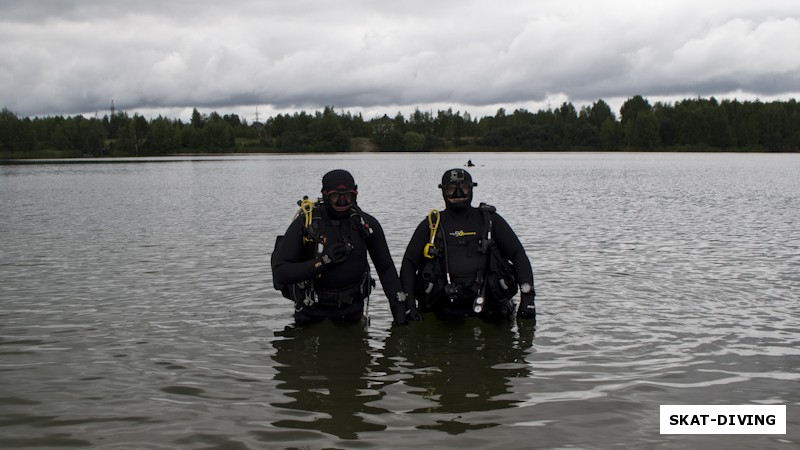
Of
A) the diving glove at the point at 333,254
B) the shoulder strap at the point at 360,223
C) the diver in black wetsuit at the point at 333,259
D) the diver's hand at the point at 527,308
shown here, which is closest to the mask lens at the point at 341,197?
the diver in black wetsuit at the point at 333,259

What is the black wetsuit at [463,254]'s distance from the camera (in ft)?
31.2

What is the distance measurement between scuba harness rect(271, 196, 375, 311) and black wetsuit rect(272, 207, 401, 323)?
15 millimetres

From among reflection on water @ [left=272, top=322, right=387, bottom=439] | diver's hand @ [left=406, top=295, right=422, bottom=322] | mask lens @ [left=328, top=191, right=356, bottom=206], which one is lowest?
reflection on water @ [left=272, top=322, right=387, bottom=439]

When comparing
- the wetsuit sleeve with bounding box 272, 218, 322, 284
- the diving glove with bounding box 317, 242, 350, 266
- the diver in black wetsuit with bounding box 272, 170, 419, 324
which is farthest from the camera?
the diver in black wetsuit with bounding box 272, 170, 419, 324

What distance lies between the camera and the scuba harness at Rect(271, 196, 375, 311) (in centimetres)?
897

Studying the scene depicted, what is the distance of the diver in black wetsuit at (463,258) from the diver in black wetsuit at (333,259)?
46 centimetres

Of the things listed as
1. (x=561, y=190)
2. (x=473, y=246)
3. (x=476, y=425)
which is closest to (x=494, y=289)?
(x=473, y=246)

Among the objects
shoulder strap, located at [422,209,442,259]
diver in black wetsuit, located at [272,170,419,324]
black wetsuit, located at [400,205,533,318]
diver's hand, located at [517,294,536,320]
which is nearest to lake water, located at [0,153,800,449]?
diver's hand, located at [517,294,536,320]

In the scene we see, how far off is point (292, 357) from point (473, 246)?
2773 mm

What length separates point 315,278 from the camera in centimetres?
935

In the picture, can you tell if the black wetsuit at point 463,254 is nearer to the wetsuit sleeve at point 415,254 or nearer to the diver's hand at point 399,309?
the wetsuit sleeve at point 415,254

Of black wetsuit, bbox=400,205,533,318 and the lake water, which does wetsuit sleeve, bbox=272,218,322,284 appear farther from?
black wetsuit, bbox=400,205,533,318

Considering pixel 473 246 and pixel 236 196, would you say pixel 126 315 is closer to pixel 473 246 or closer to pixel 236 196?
pixel 473 246

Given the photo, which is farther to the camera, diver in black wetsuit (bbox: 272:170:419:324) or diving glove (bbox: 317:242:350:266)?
diver in black wetsuit (bbox: 272:170:419:324)
